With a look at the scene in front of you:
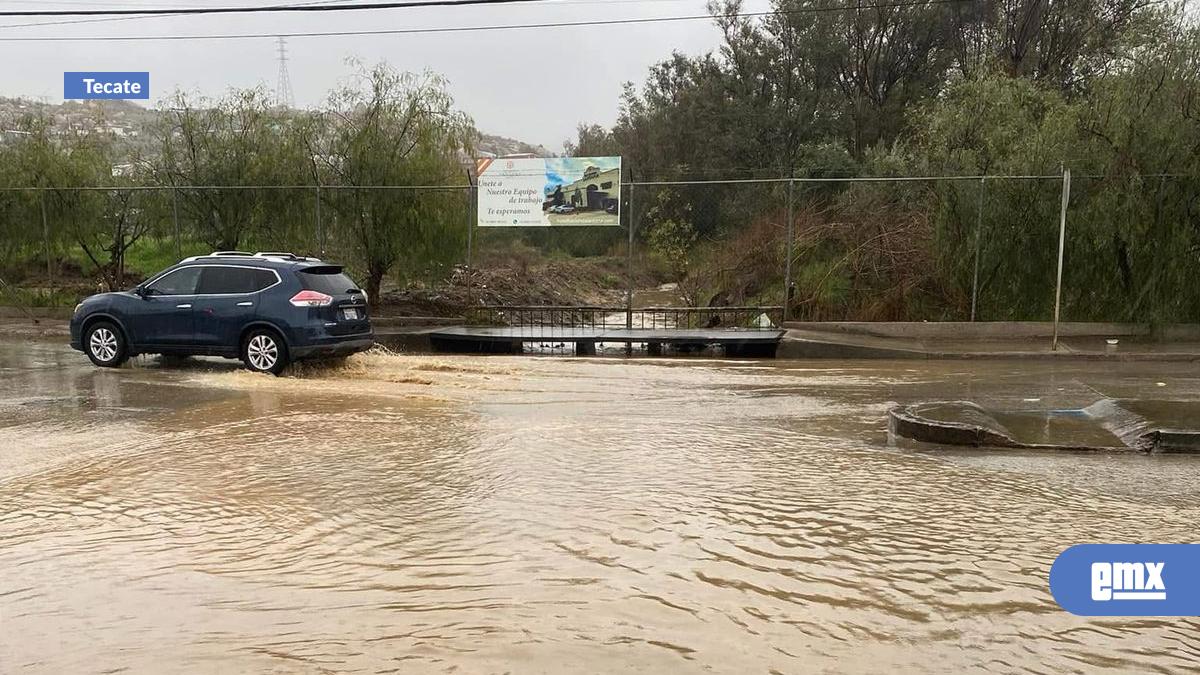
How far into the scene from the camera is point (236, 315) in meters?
12.3

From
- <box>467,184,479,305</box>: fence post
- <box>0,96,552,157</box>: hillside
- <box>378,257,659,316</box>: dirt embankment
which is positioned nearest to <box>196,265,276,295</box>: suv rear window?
<box>467,184,479,305</box>: fence post

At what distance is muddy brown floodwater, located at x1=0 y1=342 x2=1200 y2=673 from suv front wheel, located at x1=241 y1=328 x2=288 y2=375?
6.88 ft

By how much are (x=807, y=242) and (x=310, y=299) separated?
34.7 feet

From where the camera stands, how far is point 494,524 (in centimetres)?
574

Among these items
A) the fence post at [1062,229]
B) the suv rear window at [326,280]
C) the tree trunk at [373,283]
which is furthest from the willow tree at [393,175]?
the fence post at [1062,229]

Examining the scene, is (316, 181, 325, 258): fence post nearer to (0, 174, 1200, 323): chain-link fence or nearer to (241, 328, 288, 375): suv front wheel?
(0, 174, 1200, 323): chain-link fence

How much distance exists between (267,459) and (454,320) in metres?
11.2

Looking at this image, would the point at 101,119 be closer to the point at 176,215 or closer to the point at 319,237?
the point at 176,215

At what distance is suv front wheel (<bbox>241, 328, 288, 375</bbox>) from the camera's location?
12.1m

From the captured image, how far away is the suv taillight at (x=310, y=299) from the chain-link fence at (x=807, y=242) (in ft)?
19.6

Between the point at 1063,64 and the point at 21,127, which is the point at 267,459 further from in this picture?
the point at 1063,64

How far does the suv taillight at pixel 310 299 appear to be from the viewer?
12.0m

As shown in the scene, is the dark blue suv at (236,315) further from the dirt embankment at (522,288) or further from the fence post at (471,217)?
the dirt embankment at (522,288)

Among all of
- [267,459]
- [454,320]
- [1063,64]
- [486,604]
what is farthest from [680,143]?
[486,604]
